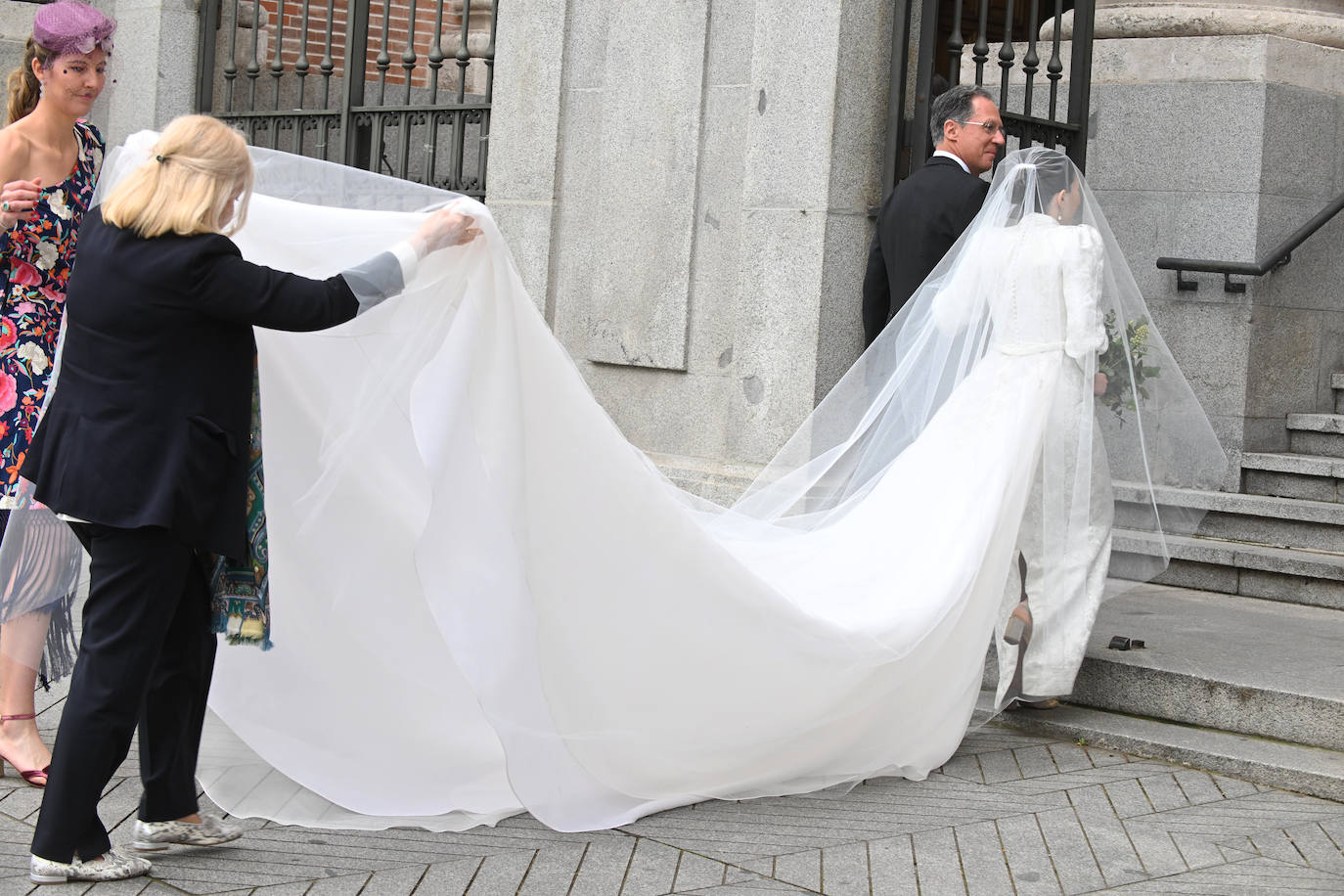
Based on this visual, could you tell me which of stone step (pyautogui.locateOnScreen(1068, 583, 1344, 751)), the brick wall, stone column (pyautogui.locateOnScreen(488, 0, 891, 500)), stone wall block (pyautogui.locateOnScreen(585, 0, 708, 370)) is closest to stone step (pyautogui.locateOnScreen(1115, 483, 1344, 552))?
stone step (pyautogui.locateOnScreen(1068, 583, 1344, 751))

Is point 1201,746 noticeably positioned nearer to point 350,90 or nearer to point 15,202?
point 15,202

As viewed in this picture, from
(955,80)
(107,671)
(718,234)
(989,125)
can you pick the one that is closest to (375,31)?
(718,234)

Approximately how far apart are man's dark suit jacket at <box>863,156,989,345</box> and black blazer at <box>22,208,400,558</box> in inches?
117

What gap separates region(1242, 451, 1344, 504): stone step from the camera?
7.97 meters

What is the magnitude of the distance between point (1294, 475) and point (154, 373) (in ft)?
20.0

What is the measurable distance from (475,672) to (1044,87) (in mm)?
6172

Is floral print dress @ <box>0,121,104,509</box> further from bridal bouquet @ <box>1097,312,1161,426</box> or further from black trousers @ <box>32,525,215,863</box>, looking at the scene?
bridal bouquet @ <box>1097,312,1161,426</box>

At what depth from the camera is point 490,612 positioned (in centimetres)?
427

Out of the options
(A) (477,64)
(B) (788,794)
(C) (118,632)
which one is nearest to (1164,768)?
(B) (788,794)

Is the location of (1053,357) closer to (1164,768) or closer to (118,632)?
(1164,768)

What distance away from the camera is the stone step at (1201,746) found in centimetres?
517

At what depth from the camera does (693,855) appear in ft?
14.2

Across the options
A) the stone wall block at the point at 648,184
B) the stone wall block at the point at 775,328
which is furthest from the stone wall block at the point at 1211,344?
the stone wall block at the point at 648,184

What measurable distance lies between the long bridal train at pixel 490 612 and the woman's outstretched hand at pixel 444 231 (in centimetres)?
7
